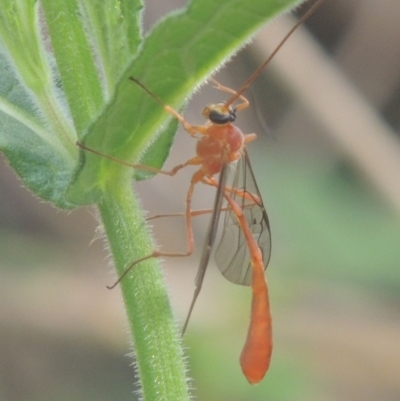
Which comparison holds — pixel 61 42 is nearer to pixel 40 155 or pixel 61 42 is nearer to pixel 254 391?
pixel 40 155

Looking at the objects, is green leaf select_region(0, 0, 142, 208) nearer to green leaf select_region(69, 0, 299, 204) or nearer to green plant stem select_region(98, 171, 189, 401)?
green leaf select_region(69, 0, 299, 204)

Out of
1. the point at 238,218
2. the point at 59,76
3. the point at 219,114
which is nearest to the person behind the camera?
the point at 59,76

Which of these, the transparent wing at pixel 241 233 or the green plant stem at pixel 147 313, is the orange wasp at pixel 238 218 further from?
the green plant stem at pixel 147 313

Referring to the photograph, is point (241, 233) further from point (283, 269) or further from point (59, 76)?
point (283, 269)

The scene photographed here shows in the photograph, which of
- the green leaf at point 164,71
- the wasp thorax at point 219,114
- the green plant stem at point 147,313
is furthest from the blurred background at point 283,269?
the green leaf at point 164,71


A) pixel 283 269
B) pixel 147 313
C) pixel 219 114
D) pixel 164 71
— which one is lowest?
pixel 147 313

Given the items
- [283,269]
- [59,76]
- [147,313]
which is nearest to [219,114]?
[59,76]

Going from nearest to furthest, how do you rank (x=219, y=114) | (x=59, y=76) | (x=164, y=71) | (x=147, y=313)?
(x=164, y=71), (x=147, y=313), (x=59, y=76), (x=219, y=114)
